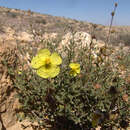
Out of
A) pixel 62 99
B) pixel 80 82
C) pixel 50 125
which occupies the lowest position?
pixel 50 125

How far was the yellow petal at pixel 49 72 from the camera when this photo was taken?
170 cm

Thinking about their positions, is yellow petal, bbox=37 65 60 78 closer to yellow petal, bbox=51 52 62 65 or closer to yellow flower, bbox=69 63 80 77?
yellow petal, bbox=51 52 62 65

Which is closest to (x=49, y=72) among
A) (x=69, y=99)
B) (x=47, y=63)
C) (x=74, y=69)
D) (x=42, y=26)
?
(x=47, y=63)

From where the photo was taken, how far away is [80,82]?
232cm

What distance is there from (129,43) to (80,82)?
11750 mm

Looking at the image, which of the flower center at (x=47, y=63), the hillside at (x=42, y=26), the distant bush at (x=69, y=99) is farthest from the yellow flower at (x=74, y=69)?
the hillside at (x=42, y=26)

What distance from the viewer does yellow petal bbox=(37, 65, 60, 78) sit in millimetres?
1700

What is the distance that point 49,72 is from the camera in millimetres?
1735

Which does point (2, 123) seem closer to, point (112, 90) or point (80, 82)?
point (80, 82)

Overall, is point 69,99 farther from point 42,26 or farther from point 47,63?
point 42,26

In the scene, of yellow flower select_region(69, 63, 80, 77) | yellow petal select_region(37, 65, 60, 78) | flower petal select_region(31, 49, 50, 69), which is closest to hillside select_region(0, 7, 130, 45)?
yellow flower select_region(69, 63, 80, 77)

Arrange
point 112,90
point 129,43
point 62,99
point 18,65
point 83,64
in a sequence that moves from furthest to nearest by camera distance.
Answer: point 129,43 < point 83,64 < point 18,65 < point 62,99 < point 112,90

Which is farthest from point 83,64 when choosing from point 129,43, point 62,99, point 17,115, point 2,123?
point 129,43

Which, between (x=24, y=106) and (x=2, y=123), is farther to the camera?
(x=24, y=106)
